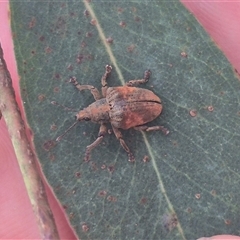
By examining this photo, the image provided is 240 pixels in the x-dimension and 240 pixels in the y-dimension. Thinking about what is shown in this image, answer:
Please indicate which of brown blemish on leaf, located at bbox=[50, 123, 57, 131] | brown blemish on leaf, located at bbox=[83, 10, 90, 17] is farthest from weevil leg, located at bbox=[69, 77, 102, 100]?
brown blemish on leaf, located at bbox=[83, 10, 90, 17]

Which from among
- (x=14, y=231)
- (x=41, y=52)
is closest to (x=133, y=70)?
(x=41, y=52)

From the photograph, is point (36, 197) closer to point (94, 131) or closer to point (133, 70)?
point (94, 131)

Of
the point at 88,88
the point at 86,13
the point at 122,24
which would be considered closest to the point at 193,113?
the point at 88,88

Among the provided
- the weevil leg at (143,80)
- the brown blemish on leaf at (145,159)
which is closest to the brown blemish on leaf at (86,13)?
the weevil leg at (143,80)

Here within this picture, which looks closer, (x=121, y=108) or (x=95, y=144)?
(x=95, y=144)

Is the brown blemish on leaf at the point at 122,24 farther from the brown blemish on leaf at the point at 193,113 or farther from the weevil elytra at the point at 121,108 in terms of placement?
the brown blemish on leaf at the point at 193,113

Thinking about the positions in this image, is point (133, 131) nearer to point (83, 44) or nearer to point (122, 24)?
point (83, 44)

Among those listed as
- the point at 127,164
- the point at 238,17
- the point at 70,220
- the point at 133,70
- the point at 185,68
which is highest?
the point at 238,17
